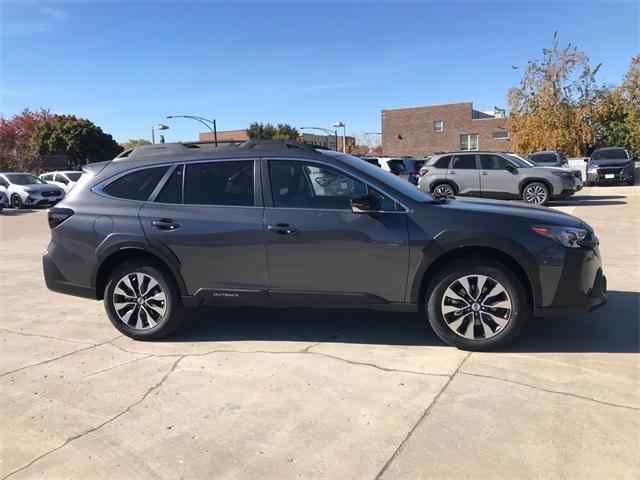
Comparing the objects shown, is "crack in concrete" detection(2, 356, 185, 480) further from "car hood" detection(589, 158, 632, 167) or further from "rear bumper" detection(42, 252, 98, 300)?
"car hood" detection(589, 158, 632, 167)

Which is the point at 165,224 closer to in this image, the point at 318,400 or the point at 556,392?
the point at 318,400

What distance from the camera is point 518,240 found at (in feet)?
13.9

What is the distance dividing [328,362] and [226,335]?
1.23m

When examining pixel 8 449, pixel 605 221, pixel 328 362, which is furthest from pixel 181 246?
pixel 605 221

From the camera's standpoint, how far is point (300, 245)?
450 cm

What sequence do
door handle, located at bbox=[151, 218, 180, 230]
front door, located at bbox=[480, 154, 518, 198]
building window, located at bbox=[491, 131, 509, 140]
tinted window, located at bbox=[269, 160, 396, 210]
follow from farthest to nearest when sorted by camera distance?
1. building window, located at bbox=[491, 131, 509, 140]
2. front door, located at bbox=[480, 154, 518, 198]
3. door handle, located at bbox=[151, 218, 180, 230]
4. tinted window, located at bbox=[269, 160, 396, 210]

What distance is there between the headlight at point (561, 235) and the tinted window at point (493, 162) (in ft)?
42.1

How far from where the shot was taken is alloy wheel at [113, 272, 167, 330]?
4.88 meters

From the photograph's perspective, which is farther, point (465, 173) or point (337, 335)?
point (465, 173)

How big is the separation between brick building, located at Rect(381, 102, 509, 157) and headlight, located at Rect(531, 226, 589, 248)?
1915 inches

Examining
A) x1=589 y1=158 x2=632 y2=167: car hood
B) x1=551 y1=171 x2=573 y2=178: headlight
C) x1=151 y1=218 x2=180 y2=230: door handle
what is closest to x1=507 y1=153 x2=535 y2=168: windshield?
x1=551 y1=171 x2=573 y2=178: headlight

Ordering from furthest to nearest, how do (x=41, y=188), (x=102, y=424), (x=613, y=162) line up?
(x=613, y=162) → (x=41, y=188) → (x=102, y=424)

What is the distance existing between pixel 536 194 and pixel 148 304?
14.0 m

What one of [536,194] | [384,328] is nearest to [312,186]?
[384,328]
